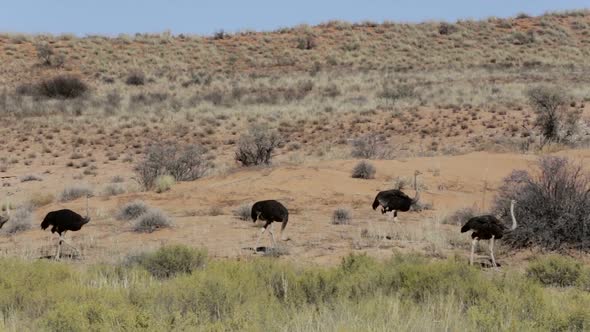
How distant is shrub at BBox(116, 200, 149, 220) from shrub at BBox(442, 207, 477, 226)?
6.46m

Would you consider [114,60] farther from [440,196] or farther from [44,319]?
[44,319]

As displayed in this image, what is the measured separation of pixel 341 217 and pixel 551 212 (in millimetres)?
4286

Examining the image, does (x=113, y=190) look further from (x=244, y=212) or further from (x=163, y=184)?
(x=244, y=212)

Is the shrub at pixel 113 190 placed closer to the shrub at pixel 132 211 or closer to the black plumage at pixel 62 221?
the shrub at pixel 132 211

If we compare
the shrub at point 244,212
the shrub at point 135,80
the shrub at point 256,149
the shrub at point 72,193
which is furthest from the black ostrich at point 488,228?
the shrub at point 135,80

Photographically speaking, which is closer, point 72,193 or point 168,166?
point 72,193

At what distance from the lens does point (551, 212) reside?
10953 millimetres

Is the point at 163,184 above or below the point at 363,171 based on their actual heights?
below

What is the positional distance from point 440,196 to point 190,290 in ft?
37.7

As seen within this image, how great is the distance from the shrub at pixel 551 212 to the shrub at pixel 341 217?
3.22m

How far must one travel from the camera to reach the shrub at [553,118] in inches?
994

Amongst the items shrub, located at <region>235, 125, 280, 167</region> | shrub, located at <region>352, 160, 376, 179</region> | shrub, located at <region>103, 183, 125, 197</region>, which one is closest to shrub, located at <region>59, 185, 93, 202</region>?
shrub, located at <region>103, 183, 125, 197</region>

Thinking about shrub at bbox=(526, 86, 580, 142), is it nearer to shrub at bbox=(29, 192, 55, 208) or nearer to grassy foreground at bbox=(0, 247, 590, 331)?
shrub at bbox=(29, 192, 55, 208)

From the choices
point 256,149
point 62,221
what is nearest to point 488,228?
point 62,221
